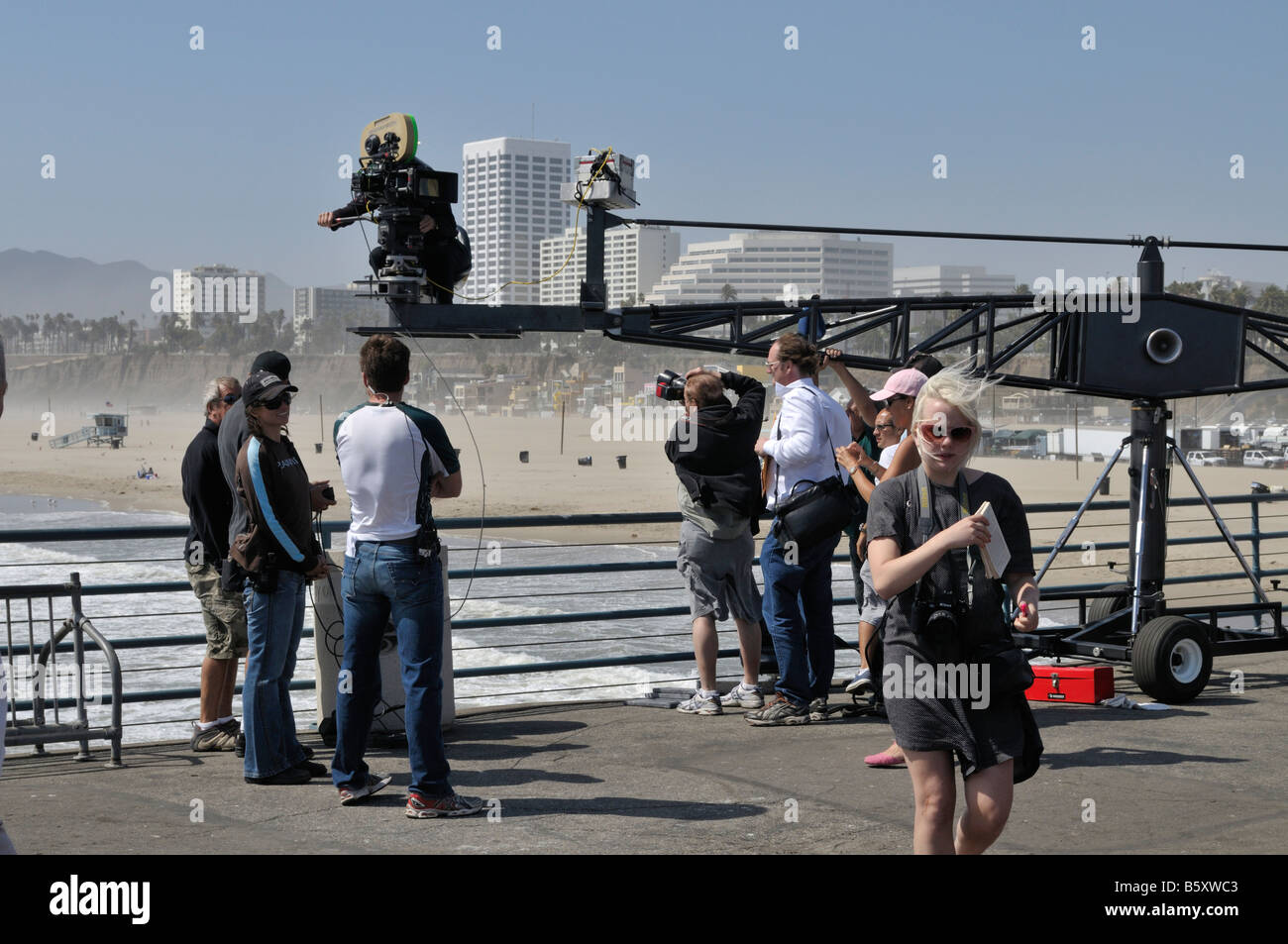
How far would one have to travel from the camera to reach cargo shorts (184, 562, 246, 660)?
22.1 ft

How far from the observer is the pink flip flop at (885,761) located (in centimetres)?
630

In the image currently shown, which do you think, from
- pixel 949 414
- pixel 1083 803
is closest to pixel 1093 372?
pixel 1083 803

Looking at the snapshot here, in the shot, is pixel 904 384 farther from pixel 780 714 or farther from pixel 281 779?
pixel 281 779

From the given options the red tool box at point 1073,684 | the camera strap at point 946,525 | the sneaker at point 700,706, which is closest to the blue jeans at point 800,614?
the sneaker at point 700,706

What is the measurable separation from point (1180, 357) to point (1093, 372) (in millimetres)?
560

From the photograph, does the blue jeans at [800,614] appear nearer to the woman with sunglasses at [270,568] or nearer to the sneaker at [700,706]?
the sneaker at [700,706]

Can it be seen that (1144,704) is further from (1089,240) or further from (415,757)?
(415,757)

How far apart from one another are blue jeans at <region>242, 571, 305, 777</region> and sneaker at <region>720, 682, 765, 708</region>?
267cm

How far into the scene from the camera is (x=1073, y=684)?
7.86 meters

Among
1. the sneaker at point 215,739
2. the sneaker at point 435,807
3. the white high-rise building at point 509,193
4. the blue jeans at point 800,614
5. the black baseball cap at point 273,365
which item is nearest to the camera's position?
the sneaker at point 435,807

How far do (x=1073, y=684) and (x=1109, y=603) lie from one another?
1.93 metres

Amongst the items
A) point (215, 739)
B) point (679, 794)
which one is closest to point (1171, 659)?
point (679, 794)
